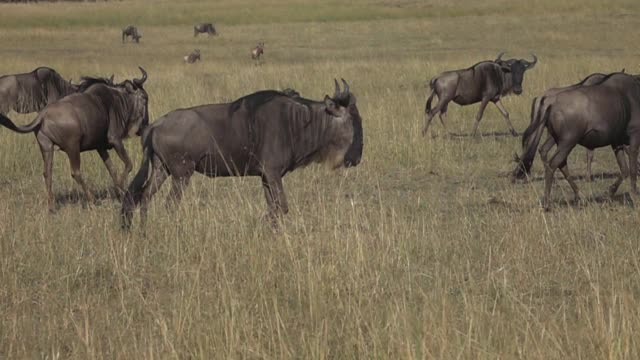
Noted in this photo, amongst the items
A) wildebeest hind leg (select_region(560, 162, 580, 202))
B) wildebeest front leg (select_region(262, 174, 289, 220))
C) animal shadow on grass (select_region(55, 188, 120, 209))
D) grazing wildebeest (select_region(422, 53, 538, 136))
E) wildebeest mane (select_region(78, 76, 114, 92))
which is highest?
wildebeest mane (select_region(78, 76, 114, 92))

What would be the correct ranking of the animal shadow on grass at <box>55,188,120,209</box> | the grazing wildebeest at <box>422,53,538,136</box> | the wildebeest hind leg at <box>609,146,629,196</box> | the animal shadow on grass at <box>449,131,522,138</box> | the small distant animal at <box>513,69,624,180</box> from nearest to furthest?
the small distant animal at <box>513,69,624,180</box> → the wildebeest hind leg at <box>609,146,629,196</box> → the animal shadow on grass at <box>55,188,120,209</box> → the animal shadow on grass at <box>449,131,522,138</box> → the grazing wildebeest at <box>422,53,538,136</box>

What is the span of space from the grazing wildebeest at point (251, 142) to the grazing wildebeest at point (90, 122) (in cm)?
122

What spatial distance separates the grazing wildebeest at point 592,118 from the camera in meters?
8.73

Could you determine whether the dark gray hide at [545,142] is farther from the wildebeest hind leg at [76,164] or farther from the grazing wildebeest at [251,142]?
the wildebeest hind leg at [76,164]

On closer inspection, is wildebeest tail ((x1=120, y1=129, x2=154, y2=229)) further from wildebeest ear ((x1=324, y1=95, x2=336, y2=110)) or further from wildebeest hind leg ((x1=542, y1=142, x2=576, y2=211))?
wildebeest hind leg ((x1=542, y1=142, x2=576, y2=211))

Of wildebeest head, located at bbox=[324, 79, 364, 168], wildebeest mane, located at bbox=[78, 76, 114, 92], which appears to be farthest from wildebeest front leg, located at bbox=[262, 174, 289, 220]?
wildebeest mane, located at bbox=[78, 76, 114, 92]

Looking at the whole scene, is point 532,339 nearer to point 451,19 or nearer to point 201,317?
point 201,317

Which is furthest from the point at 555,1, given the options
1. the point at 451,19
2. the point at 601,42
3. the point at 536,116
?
the point at 536,116

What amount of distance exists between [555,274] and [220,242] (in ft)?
7.38

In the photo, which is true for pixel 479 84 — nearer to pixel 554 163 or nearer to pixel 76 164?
pixel 554 163

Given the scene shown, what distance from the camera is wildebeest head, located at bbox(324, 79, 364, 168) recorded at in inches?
333

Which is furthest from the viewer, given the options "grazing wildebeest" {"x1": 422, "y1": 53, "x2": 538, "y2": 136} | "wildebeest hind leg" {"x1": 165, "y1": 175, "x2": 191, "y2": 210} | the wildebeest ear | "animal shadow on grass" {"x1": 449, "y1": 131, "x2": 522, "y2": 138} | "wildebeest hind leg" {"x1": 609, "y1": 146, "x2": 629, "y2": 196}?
"grazing wildebeest" {"x1": 422, "y1": 53, "x2": 538, "y2": 136}

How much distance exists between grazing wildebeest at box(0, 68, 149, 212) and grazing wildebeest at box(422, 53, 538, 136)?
6.71 m

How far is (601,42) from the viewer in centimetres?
3459
